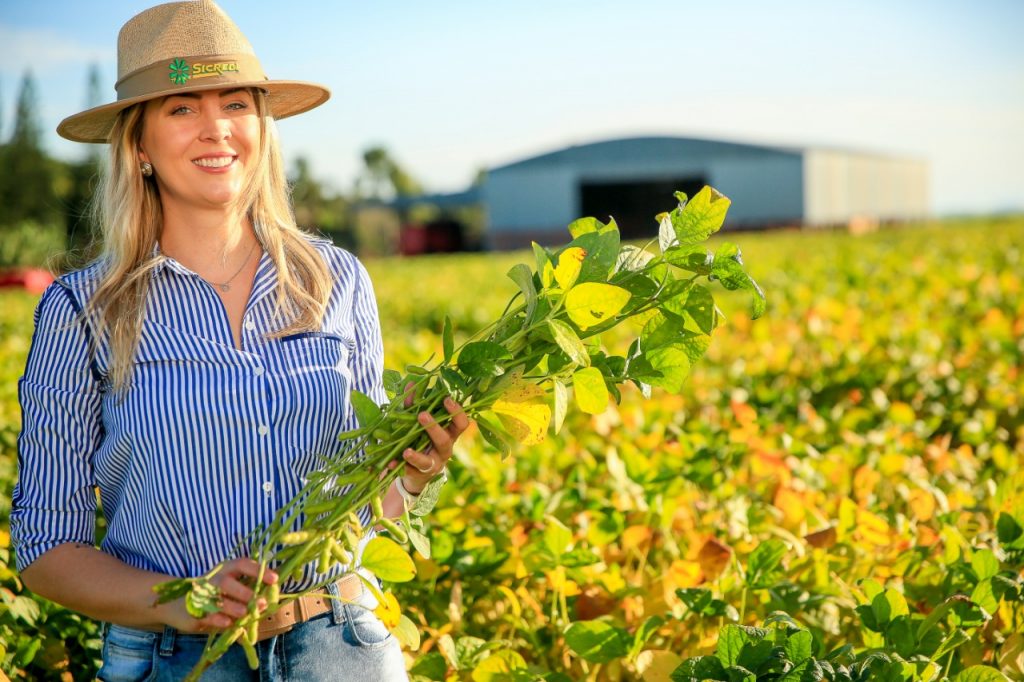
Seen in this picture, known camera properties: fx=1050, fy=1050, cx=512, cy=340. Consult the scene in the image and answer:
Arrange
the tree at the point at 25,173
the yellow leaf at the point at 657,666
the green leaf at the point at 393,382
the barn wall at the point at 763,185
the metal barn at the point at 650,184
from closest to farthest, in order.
A: the green leaf at the point at 393,382 < the yellow leaf at the point at 657,666 < the barn wall at the point at 763,185 < the metal barn at the point at 650,184 < the tree at the point at 25,173

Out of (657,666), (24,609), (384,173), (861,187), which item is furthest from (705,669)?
(384,173)

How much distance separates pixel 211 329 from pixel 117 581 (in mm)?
400

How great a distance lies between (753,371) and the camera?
4305 mm

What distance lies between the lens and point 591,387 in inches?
54.6

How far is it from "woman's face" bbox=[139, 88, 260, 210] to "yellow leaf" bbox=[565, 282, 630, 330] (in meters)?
0.63

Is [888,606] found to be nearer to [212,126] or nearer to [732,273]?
[732,273]

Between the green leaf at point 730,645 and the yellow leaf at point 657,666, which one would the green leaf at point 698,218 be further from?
the yellow leaf at point 657,666

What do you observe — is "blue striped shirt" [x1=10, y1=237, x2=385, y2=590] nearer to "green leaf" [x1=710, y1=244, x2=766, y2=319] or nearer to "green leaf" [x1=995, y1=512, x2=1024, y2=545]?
"green leaf" [x1=710, y1=244, x2=766, y2=319]

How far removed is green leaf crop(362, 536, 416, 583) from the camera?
4.41 feet

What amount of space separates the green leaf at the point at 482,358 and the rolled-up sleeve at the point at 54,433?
2.00 feet

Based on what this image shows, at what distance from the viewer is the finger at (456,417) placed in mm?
1397

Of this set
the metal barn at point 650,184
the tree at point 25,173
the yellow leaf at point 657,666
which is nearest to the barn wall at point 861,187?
the metal barn at point 650,184

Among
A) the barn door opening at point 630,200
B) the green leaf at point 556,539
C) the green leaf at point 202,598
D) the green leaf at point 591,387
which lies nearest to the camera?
the green leaf at point 202,598

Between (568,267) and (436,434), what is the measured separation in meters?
0.29
